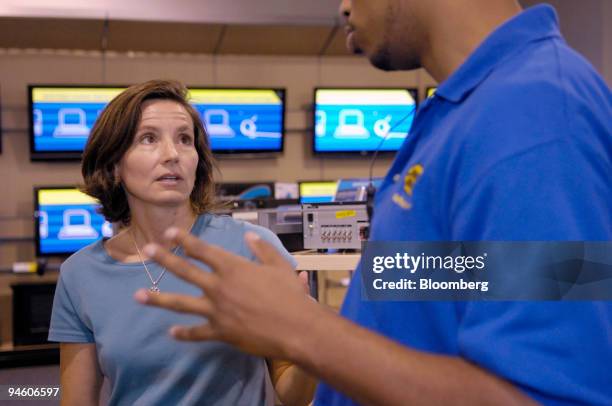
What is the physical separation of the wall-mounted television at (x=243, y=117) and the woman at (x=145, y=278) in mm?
4040

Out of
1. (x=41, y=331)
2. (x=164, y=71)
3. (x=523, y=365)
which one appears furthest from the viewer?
(x=164, y=71)

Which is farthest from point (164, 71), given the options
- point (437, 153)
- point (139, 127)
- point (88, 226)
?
point (437, 153)

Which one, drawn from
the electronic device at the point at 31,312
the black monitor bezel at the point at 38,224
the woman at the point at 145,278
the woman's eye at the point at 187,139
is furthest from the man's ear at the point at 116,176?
the black monitor bezel at the point at 38,224

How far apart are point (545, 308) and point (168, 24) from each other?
5.10m

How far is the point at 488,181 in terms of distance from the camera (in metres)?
0.65

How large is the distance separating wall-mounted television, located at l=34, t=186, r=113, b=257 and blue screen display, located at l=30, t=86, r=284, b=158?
0.42 meters

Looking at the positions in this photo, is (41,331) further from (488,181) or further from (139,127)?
(488,181)

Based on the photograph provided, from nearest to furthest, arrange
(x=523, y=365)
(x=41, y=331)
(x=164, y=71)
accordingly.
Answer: (x=523, y=365)
(x=41, y=331)
(x=164, y=71)

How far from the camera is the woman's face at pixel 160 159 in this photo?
1739 millimetres

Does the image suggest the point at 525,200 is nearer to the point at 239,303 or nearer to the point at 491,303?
the point at 491,303

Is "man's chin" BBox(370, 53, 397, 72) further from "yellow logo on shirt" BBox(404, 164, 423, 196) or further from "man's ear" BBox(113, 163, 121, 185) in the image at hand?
"man's ear" BBox(113, 163, 121, 185)

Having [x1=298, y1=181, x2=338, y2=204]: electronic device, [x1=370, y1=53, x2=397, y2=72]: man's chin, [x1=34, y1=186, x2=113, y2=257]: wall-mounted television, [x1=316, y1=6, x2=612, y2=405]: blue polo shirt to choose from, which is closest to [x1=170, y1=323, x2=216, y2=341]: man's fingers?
[x1=316, y1=6, x2=612, y2=405]: blue polo shirt

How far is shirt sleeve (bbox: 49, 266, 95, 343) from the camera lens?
1.67 meters

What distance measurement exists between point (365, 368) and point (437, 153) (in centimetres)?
23
